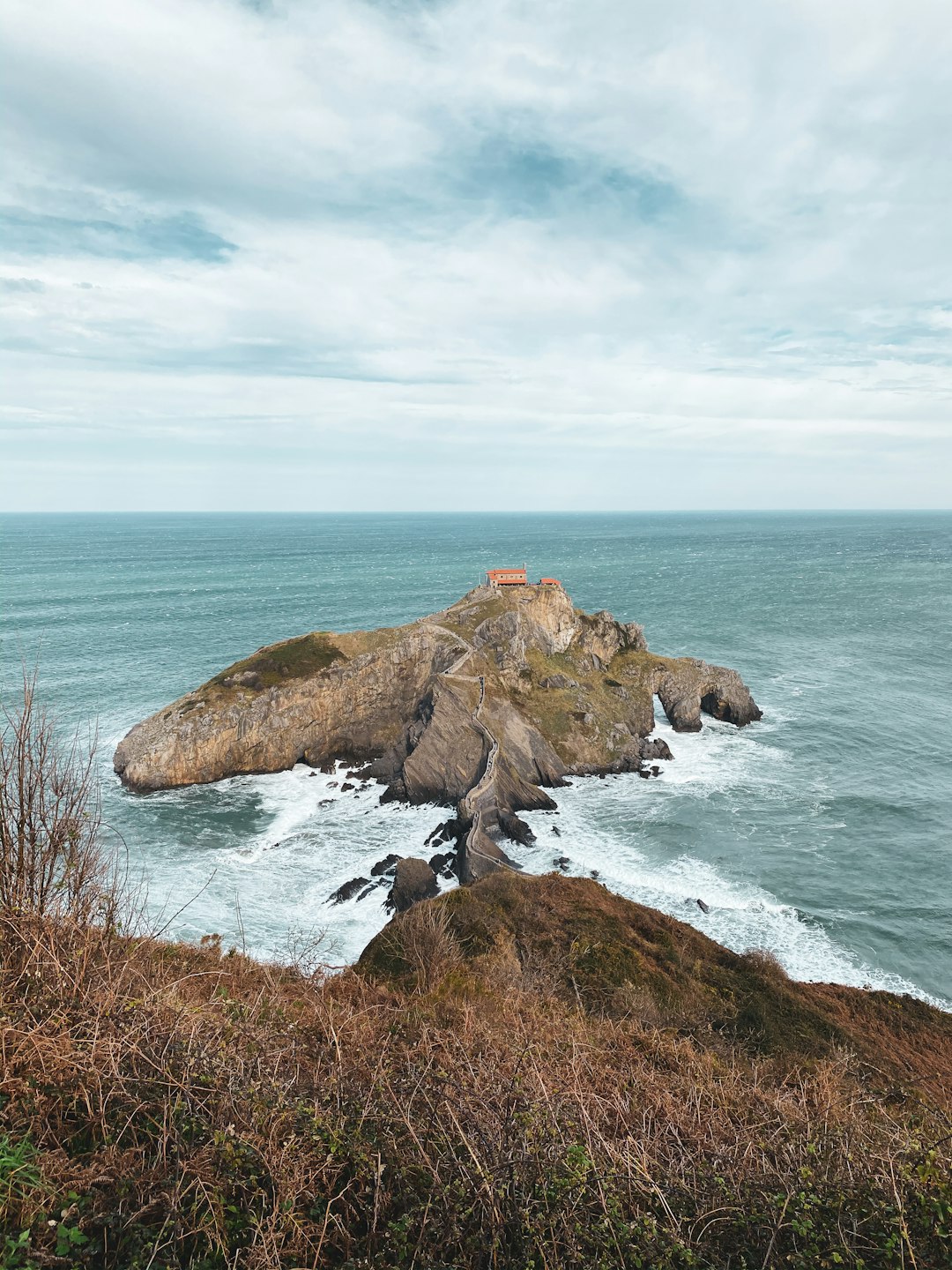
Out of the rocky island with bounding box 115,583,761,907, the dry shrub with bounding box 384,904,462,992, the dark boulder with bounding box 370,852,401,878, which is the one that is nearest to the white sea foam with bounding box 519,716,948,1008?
the rocky island with bounding box 115,583,761,907

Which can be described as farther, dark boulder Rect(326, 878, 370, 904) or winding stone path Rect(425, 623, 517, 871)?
winding stone path Rect(425, 623, 517, 871)

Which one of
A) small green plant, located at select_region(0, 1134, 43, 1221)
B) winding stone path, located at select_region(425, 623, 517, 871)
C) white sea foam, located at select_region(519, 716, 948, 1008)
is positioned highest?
small green plant, located at select_region(0, 1134, 43, 1221)

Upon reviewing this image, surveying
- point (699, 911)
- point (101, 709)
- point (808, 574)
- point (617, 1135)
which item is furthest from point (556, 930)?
point (808, 574)

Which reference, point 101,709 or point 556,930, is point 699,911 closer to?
point 556,930

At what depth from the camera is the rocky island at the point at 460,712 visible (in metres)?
50.0

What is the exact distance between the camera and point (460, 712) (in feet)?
172

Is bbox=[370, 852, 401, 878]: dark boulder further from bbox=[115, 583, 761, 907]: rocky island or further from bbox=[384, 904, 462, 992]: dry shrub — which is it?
bbox=[384, 904, 462, 992]: dry shrub

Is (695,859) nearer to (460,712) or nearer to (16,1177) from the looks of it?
(460,712)

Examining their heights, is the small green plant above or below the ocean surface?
above

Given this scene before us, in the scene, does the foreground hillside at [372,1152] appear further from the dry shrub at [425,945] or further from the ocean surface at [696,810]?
the ocean surface at [696,810]

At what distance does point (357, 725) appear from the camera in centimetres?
5875

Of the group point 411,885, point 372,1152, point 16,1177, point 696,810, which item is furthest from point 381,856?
point 16,1177

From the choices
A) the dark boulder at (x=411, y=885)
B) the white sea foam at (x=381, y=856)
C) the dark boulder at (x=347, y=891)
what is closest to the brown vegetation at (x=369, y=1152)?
the white sea foam at (x=381, y=856)

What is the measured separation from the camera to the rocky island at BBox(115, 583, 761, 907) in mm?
49969
